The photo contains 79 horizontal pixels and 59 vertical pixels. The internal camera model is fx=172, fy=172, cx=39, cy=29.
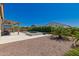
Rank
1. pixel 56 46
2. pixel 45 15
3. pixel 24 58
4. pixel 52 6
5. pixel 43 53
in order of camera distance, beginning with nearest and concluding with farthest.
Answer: pixel 24 58 < pixel 43 53 < pixel 56 46 < pixel 52 6 < pixel 45 15

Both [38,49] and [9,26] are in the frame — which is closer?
[38,49]

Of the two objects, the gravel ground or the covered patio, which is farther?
the covered patio

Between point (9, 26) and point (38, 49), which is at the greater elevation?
point (9, 26)

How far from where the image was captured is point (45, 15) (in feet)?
47.6

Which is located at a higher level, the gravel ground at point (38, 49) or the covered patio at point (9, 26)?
the covered patio at point (9, 26)

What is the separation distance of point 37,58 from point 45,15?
6049mm

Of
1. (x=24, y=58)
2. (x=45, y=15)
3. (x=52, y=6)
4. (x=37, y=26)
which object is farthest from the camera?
(x=37, y=26)

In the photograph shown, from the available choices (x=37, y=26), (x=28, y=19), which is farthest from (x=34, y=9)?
(x=37, y=26)

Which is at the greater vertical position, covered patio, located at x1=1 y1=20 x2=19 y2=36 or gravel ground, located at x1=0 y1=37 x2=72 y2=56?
covered patio, located at x1=1 y1=20 x2=19 y2=36

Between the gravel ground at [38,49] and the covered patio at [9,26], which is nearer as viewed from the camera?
the gravel ground at [38,49]

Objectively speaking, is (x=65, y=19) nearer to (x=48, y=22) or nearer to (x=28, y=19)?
(x=48, y=22)

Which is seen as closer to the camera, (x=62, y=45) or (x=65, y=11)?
(x=62, y=45)

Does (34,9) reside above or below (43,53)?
above

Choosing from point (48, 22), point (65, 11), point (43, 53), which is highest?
point (65, 11)
